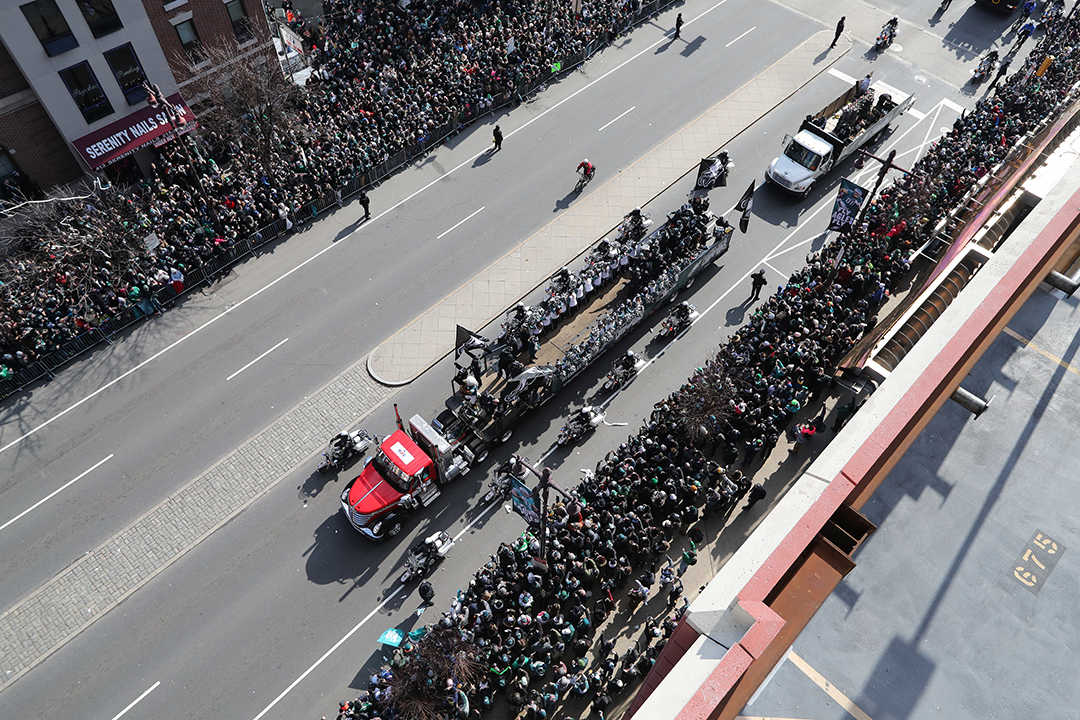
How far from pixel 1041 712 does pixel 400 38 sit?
3972cm

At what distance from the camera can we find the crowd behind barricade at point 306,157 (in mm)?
30219

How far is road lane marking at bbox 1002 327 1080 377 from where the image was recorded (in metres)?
19.8

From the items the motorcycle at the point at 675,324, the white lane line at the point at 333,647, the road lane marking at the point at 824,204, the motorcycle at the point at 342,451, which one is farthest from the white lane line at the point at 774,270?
the white lane line at the point at 333,647

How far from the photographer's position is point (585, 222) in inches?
1404

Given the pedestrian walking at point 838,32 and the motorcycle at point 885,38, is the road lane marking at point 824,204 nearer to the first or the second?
the motorcycle at point 885,38

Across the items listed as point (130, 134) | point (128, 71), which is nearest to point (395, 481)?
point (130, 134)

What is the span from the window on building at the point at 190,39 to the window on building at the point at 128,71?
2409 millimetres

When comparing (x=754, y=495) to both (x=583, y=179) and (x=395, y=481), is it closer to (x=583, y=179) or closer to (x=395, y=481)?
(x=395, y=481)

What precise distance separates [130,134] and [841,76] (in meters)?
37.4

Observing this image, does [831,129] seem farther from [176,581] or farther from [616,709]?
[176,581]

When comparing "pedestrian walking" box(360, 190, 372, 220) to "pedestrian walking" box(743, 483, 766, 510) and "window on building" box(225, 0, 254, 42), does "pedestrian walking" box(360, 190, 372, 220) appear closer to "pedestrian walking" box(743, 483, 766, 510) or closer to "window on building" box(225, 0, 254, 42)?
"window on building" box(225, 0, 254, 42)

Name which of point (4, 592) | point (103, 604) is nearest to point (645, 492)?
point (103, 604)

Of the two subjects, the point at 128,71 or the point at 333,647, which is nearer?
the point at 333,647

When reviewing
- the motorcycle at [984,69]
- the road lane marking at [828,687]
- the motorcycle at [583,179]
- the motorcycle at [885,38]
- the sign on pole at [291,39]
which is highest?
the sign on pole at [291,39]
